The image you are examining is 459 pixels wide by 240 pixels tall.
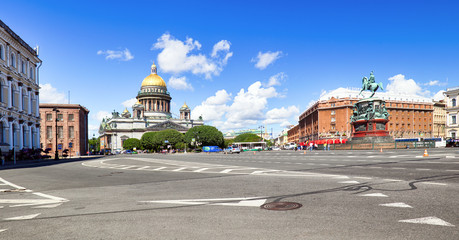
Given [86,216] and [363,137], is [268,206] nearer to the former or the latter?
[86,216]

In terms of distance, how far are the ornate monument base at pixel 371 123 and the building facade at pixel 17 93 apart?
169ft

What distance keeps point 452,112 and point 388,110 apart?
39.2 m

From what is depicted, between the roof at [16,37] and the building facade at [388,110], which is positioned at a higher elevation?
the roof at [16,37]

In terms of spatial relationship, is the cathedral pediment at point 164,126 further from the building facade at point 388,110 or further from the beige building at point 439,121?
the beige building at point 439,121

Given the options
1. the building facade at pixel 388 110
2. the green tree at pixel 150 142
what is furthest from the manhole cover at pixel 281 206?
the green tree at pixel 150 142

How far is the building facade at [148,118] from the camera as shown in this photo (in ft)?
493

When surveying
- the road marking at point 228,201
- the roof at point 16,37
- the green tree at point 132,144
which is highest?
the roof at point 16,37

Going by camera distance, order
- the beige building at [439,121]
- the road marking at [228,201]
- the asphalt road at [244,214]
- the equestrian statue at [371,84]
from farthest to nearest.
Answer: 1. the beige building at [439,121]
2. the equestrian statue at [371,84]
3. the road marking at [228,201]
4. the asphalt road at [244,214]

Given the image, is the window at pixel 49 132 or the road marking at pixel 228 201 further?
the window at pixel 49 132

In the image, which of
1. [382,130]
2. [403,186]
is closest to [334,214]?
[403,186]

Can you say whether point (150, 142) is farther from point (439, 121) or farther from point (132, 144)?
point (439, 121)

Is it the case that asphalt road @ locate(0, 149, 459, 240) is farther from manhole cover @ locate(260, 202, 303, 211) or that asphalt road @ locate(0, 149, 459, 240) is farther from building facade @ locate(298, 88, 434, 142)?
building facade @ locate(298, 88, 434, 142)

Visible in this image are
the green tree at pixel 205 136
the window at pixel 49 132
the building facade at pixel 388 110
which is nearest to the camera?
the window at pixel 49 132

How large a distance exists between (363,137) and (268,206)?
52.0 metres
